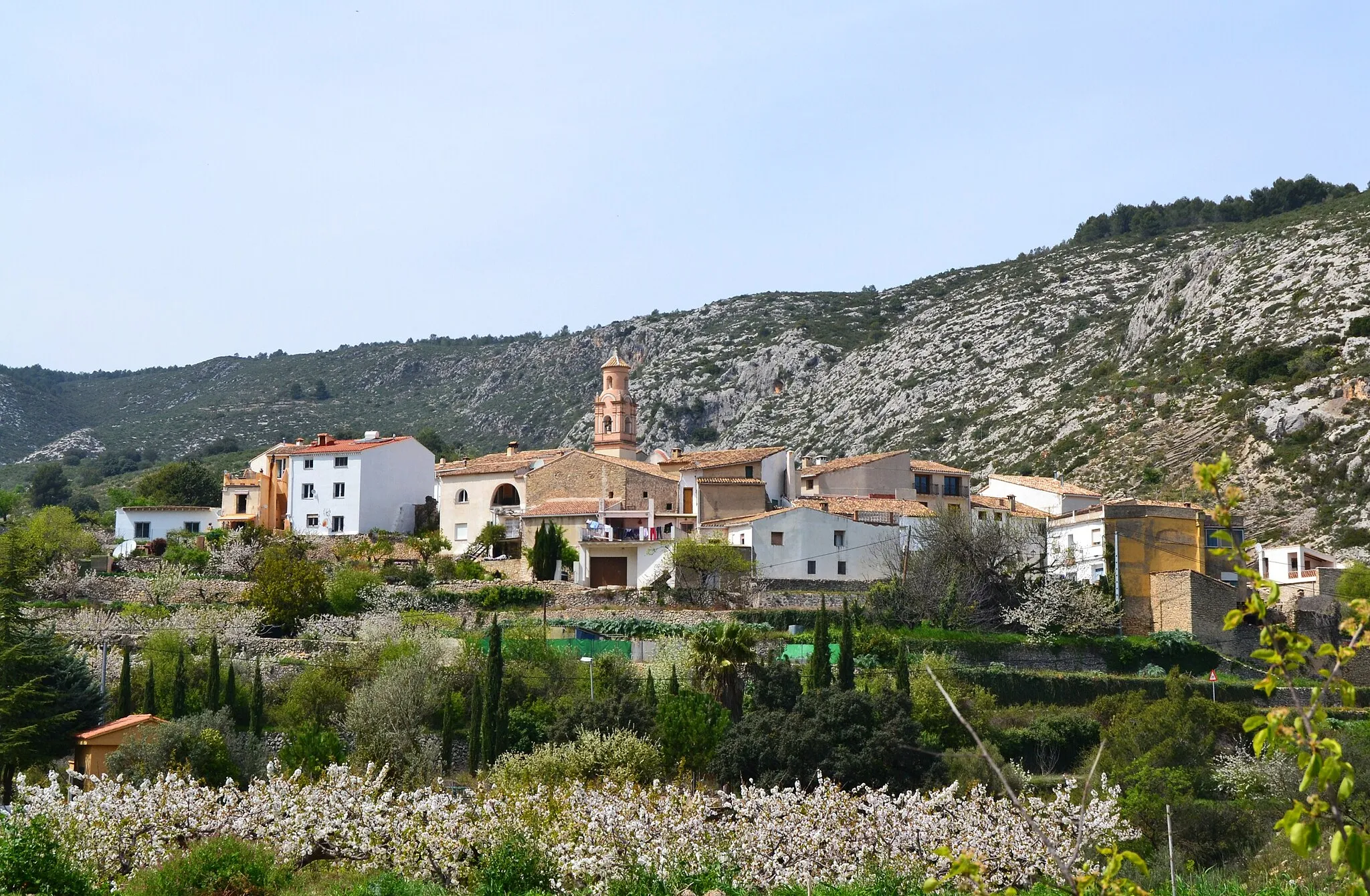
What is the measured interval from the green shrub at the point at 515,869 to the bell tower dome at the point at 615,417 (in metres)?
48.3

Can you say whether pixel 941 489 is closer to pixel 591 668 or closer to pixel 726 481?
pixel 726 481

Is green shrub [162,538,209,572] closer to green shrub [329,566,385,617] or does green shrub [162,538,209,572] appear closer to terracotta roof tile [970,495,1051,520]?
green shrub [329,566,385,617]

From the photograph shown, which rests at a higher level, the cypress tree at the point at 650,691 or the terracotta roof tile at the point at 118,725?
the cypress tree at the point at 650,691

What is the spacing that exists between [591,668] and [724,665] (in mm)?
4505

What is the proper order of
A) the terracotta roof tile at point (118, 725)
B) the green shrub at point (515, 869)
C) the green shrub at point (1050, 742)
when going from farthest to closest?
the green shrub at point (1050, 742), the terracotta roof tile at point (118, 725), the green shrub at point (515, 869)

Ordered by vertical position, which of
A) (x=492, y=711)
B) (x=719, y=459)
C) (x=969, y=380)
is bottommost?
(x=492, y=711)

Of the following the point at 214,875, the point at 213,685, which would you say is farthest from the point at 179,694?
the point at 214,875

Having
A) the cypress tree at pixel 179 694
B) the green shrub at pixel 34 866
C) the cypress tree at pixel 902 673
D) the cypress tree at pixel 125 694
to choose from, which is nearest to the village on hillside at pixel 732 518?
the cypress tree at pixel 902 673

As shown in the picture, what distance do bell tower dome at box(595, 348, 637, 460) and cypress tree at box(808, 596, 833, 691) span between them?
103ft

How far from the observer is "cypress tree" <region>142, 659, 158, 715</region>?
3866cm

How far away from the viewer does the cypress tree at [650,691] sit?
37031 millimetres

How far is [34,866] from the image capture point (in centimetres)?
1867

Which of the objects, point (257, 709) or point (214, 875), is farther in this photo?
point (257, 709)

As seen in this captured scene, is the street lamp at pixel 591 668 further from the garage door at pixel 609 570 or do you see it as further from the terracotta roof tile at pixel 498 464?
the terracotta roof tile at pixel 498 464
